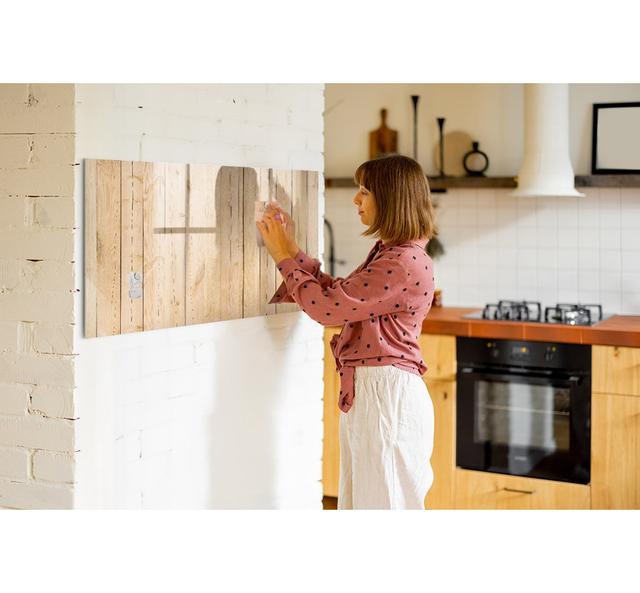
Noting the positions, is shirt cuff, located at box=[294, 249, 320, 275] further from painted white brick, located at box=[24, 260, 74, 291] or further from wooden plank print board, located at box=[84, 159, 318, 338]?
painted white brick, located at box=[24, 260, 74, 291]

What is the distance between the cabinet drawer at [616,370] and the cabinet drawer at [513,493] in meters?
0.43

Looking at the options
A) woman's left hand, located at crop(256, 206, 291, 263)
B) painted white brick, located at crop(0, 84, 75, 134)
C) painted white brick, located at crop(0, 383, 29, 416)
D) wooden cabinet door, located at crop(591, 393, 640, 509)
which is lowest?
wooden cabinet door, located at crop(591, 393, 640, 509)

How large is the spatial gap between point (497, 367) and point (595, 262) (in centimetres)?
80

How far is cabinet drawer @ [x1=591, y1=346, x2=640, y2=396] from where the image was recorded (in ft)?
12.8

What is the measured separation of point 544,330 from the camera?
4070 millimetres

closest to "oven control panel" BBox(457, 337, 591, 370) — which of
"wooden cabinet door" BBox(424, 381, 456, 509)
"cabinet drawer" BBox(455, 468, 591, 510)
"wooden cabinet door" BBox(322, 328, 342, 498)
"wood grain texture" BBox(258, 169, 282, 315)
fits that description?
"wooden cabinet door" BBox(424, 381, 456, 509)

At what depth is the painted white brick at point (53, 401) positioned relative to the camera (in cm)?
242

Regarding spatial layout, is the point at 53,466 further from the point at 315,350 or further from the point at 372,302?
the point at 315,350

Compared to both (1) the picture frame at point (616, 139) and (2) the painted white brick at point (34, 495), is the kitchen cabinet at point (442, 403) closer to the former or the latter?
(1) the picture frame at point (616, 139)

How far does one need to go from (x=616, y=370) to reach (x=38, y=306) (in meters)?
2.43

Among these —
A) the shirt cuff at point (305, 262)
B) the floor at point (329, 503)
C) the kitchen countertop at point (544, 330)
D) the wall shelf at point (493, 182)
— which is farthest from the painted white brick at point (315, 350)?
the wall shelf at point (493, 182)

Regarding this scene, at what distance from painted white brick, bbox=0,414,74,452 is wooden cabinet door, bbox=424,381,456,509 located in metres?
2.17

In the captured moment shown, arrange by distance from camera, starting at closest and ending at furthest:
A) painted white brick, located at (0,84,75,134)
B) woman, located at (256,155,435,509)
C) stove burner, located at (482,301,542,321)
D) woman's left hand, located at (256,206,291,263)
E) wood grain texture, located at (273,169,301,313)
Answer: painted white brick, located at (0,84,75,134), woman, located at (256,155,435,509), woman's left hand, located at (256,206,291,263), wood grain texture, located at (273,169,301,313), stove burner, located at (482,301,542,321)

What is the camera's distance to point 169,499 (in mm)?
2730
